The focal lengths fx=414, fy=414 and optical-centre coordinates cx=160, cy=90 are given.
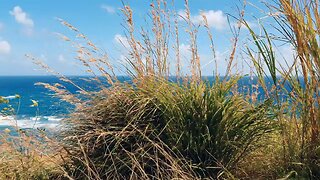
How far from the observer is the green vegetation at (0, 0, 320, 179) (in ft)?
9.53

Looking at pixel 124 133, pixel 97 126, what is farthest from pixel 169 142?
pixel 97 126

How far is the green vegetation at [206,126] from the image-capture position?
290cm

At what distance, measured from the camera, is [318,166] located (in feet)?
9.36

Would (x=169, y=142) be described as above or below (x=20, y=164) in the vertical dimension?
above

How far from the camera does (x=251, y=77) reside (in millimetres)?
3469

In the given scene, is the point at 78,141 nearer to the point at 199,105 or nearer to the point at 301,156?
the point at 199,105

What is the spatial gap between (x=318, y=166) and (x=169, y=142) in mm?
1067

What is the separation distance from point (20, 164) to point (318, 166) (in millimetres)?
2495

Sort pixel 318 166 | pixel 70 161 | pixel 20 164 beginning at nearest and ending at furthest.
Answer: pixel 318 166, pixel 70 161, pixel 20 164

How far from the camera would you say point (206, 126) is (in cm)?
303

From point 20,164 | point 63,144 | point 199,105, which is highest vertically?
point 199,105

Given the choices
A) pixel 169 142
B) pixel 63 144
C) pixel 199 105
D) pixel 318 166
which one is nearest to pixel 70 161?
pixel 63 144

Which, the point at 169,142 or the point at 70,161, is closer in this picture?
the point at 169,142

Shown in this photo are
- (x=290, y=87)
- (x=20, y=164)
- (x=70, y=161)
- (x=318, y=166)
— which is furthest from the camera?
(x=20, y=164)
